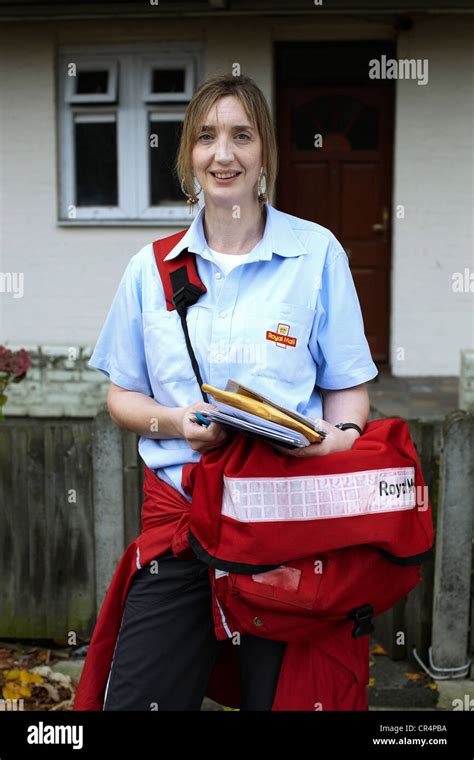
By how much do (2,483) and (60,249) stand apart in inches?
240

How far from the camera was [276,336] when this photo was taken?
7.41 feet

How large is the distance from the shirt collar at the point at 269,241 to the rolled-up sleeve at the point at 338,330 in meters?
0.09

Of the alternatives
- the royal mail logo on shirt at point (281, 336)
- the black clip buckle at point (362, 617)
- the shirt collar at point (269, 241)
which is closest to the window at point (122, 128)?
the shirt collar at point (269, 241)

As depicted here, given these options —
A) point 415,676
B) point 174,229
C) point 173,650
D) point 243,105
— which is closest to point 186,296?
point 243,105

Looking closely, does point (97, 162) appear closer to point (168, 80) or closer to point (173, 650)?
point (168, 80)

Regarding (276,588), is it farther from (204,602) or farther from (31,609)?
(31,609)

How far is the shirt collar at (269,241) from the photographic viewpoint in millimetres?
2320

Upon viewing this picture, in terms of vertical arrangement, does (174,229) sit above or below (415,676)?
above

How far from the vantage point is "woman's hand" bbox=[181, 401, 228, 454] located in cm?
212

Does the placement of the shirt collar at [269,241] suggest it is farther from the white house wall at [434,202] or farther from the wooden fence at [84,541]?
the white house wall at [434,202]

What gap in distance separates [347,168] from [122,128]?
7.74 feet

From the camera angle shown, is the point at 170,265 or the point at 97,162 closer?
the point at 170,265
